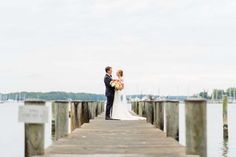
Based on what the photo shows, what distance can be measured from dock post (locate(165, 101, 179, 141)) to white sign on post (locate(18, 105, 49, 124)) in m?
6.33

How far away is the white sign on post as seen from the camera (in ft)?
28.1

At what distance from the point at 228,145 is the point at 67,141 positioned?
2814 cm

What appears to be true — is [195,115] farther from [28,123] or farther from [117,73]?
[117,73]

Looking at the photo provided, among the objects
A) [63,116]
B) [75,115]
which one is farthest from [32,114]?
[75,115]

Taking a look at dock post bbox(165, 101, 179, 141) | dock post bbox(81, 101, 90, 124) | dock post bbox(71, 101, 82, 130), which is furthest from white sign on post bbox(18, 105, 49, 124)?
dock post bbox(81, 101, 90, 124)

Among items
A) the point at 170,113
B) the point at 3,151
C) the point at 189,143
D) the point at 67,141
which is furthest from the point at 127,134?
the point at 3,151

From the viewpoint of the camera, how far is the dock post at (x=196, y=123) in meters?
8.91

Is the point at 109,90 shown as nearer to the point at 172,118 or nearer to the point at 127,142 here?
the point at 172,118

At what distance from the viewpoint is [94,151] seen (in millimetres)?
10555

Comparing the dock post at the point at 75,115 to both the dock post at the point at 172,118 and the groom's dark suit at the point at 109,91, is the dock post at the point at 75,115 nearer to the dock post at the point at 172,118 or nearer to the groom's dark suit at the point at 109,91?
the groom's dark suit at the point at 109,91

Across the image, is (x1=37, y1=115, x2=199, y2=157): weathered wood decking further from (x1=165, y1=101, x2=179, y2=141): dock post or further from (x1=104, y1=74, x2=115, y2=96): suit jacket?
(x1=104, y1=74, x2=115, y2=96): suit jacket

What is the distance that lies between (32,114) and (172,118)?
691 centimetres

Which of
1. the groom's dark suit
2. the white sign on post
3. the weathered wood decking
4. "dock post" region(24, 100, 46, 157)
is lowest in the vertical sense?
the weathered wood decking

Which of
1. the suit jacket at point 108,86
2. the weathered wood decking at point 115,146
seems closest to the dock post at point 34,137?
the weathered wood decking at point 115,146
